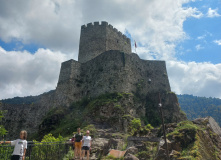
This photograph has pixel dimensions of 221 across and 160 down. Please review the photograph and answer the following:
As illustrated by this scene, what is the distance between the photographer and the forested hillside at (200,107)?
4082 inches

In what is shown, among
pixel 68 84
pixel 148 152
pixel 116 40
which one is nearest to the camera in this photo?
pixel 148 152

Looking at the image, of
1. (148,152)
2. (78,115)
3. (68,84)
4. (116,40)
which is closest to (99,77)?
(68,84)

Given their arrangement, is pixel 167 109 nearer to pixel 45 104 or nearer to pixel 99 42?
pixel 99 42

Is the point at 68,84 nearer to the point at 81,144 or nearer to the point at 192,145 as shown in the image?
the point at 81,144

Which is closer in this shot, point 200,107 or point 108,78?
point 108,78

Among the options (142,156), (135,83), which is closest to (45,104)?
(135,83)

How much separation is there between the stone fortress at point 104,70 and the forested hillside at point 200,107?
75154 mm

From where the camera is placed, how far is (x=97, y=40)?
116 ft

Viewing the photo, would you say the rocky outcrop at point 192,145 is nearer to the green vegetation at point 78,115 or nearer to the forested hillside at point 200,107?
the green vegetation at point 78,115

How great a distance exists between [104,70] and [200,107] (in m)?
112

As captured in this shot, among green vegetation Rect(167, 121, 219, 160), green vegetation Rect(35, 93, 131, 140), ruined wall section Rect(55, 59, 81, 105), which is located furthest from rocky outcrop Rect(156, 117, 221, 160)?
ruined wall section Rect(55, 59, 81, 105)

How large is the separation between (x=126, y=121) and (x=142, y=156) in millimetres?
9482

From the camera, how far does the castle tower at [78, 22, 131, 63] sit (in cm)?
3497

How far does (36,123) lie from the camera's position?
36.4 meters
